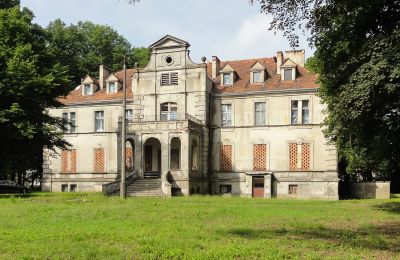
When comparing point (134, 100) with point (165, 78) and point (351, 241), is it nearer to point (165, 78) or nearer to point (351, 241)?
point (165, 78)

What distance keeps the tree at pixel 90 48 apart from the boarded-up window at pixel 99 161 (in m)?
18.3

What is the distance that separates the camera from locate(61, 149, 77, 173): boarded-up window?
46906mm

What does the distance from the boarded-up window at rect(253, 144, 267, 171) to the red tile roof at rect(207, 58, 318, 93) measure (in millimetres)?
5112

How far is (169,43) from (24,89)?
14.6m

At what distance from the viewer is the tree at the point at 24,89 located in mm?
31562

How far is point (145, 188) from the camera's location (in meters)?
37.2

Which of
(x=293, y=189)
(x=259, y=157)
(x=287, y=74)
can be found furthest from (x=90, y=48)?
(x=293, y=189)

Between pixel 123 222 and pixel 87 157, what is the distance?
3244 cm

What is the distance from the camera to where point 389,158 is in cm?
2356

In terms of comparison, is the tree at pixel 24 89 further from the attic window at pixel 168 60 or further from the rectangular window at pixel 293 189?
the rectangular window at pixel 293 189

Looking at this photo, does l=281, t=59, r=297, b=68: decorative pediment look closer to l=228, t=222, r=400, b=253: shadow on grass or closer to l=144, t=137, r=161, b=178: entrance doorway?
l=144, t=137, r=161, b=178: entrance doorway

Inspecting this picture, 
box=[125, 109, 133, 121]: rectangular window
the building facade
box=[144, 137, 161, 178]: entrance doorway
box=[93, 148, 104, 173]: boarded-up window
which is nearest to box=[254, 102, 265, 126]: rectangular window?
the building facade

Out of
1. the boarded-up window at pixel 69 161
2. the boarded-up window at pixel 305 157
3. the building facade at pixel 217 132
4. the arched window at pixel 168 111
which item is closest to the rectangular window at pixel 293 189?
the building facade at pixel 217 132

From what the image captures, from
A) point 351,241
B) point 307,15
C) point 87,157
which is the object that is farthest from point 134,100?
point 351,241
